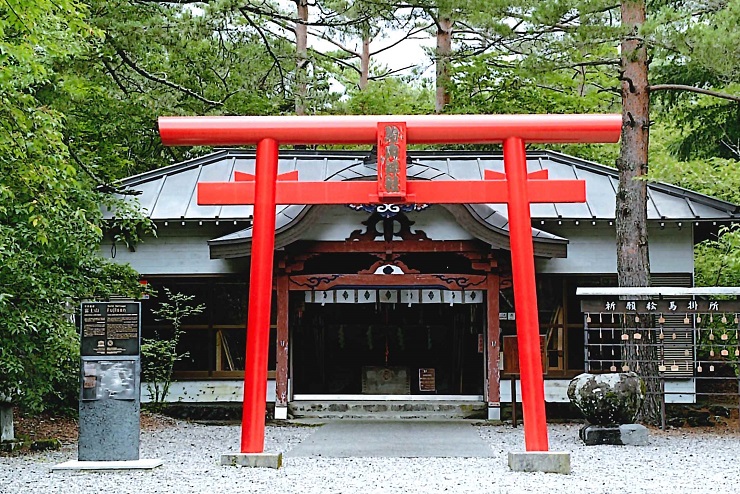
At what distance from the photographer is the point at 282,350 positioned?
46.4ft

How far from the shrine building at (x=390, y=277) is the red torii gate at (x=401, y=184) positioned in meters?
4.12

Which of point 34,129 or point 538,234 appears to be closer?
point 34,129

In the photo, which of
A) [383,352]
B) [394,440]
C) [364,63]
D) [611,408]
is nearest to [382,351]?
[383,352]

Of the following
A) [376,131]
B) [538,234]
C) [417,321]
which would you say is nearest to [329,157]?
[417,321]

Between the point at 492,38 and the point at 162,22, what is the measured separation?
596 centimetres

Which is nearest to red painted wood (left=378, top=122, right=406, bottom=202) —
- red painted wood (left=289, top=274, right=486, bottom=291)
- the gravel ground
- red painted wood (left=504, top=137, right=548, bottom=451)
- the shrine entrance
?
red painted wood (left=504, top=137, right=548, bottom=451)

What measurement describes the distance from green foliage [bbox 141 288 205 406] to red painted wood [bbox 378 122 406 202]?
6249mm

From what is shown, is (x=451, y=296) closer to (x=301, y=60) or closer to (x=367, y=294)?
(x=367, y=294)

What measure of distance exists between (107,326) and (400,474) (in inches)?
132

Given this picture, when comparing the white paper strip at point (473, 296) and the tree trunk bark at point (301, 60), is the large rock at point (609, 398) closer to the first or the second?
the white paper strip at point (473, 296)

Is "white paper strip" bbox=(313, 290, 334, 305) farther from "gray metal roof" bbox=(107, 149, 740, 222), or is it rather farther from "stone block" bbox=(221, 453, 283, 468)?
"stone block" bbox=(221, 453, 283, 468)

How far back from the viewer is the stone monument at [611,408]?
440 inches

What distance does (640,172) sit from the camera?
13.1 meters

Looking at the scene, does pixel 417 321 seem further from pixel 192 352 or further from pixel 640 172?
pixel 640 172
